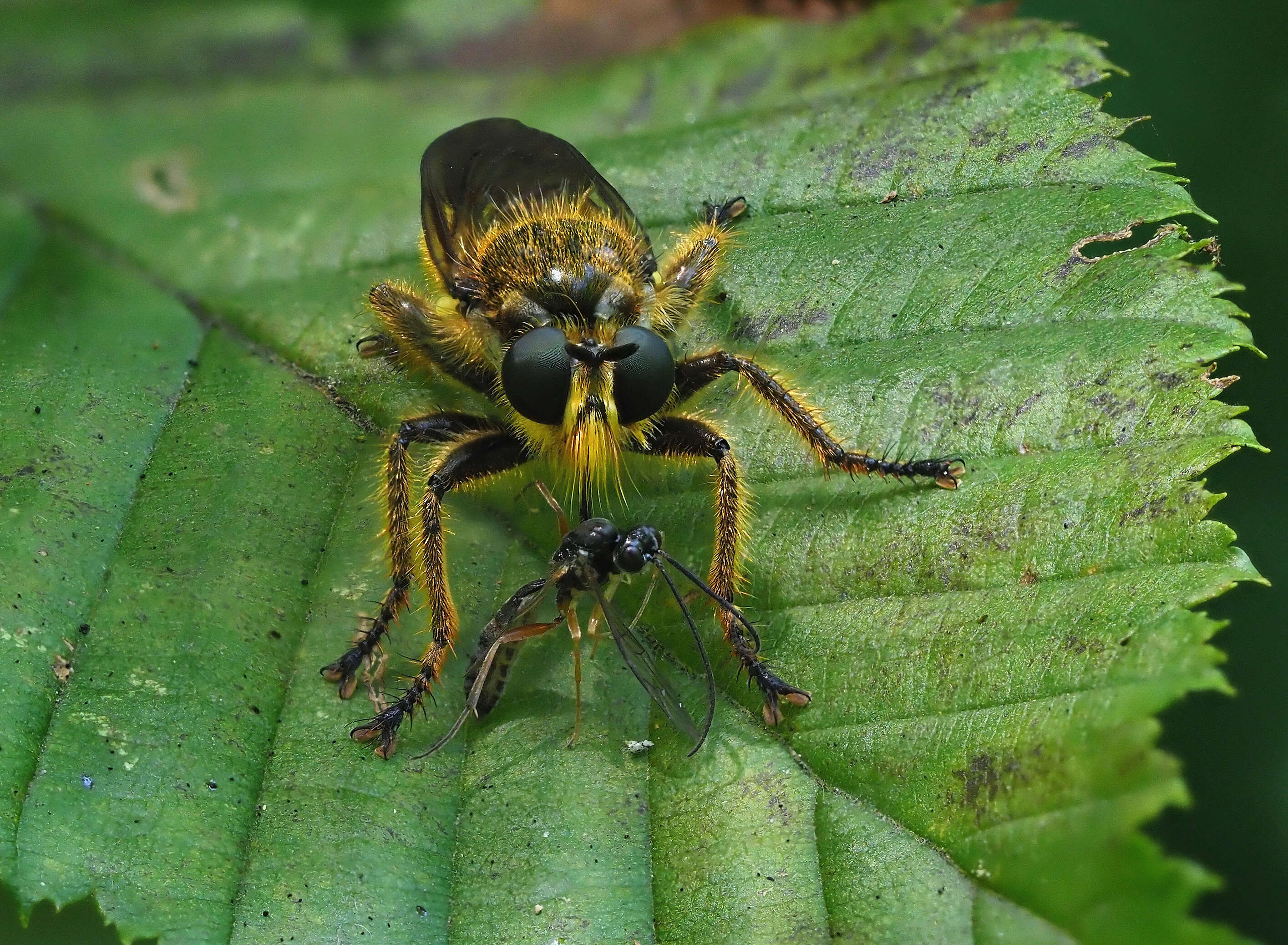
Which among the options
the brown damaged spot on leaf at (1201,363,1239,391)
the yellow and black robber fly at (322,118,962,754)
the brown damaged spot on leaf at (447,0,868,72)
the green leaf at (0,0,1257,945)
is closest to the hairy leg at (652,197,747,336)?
the yellow and black robber fly at (322,118,962,754)

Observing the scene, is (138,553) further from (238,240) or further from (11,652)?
(238,240)

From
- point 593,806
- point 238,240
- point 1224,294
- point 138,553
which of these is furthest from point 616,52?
point 593,806

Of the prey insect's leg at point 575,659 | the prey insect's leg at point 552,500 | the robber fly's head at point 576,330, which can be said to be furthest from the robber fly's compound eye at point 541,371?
the prey insect's leg at point 575,659

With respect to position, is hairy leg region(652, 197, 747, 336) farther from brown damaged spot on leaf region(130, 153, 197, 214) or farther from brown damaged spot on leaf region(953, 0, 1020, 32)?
brown damaged spot on leaf region(130, 153, 197, 214)

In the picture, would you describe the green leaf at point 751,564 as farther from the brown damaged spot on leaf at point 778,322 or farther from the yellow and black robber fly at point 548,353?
the yellow and black robber fly at point 548,353

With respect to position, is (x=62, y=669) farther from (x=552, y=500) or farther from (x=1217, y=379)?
(x=1217, y=379)

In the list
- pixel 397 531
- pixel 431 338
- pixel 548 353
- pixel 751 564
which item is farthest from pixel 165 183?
pixel 751 564
